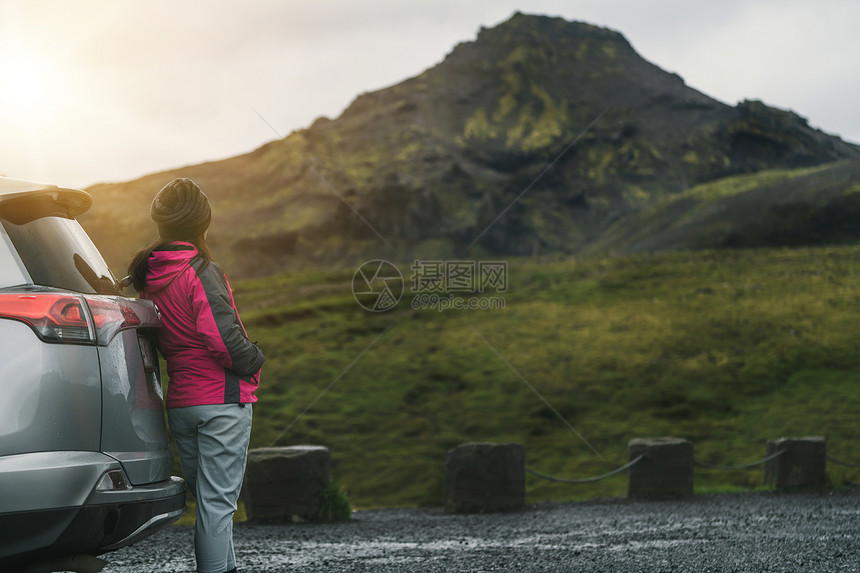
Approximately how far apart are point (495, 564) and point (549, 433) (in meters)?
10.0

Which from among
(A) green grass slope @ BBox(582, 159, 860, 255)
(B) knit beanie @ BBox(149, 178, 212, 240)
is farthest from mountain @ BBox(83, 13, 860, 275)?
(B) knit beanie @ BBox(149, 178, 212, 240)

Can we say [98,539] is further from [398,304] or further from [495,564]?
[398,304]

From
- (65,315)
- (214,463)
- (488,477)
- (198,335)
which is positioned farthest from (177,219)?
(488,477)

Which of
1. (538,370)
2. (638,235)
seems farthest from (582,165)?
(538,370)

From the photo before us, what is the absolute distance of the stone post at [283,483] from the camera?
783cm

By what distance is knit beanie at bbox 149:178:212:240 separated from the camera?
3.40m

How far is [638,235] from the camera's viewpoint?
165 ft

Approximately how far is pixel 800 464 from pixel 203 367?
26.2 feet

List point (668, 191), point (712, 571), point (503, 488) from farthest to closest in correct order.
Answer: point (668, 191) < point (503, 488) < point (712, 571)

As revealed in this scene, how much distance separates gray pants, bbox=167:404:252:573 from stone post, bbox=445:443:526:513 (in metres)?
5.29

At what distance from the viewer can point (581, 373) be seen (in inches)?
698

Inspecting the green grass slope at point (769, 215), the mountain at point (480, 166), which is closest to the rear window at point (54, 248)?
the green grass slope at point (769, 215)

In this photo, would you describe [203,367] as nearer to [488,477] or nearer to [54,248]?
[54,248]

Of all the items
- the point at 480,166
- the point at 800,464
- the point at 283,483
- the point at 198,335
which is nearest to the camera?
the point at 198,335
